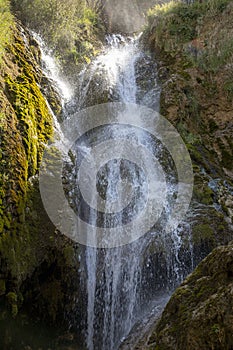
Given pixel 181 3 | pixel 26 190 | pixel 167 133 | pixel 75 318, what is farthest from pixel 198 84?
pixel 75 318

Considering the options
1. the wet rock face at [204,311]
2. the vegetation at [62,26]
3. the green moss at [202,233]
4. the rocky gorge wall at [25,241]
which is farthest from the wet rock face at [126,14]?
the wet rock face at [204,311]

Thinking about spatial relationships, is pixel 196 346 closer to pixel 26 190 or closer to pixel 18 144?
pixel 26 190

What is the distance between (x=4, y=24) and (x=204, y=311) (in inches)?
313

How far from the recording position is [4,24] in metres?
8.75

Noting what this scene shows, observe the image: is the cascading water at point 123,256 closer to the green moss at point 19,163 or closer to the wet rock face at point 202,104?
the wet rock face at point 202,104

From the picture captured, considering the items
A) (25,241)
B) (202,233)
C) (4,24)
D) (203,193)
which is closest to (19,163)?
(25,241)

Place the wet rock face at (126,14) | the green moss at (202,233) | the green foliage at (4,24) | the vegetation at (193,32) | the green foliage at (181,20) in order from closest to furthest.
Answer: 1. the green moss at (202,233)
2. the green foliage at (4,24)
3. the vegetation at (193,32)
4. the green foliage at (181,20)
5. the wet rock face at (126,14)

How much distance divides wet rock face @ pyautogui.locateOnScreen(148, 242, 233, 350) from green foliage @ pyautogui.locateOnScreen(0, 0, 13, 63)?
6.04 metres

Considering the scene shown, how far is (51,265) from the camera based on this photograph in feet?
21.2

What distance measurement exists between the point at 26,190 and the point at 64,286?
72.7 inches

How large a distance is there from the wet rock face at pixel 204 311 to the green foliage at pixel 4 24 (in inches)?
238

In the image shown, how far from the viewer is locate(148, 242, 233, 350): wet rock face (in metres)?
3.39

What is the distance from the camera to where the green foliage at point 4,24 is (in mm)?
8084

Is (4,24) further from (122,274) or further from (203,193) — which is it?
(122,274)
